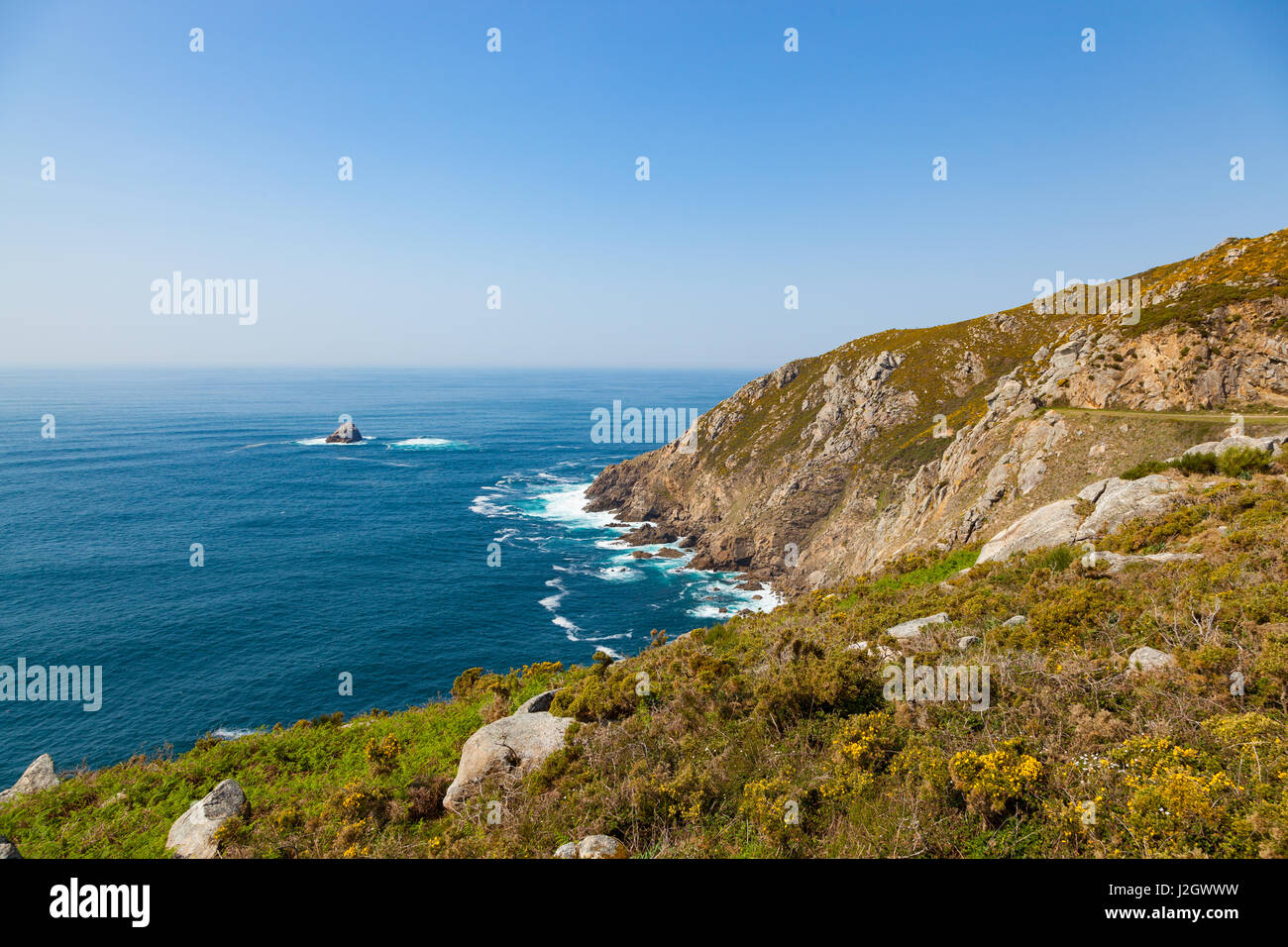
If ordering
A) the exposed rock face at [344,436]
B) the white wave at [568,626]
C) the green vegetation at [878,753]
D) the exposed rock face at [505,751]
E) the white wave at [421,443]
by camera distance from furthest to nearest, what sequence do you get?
1. the white wave at [421,443]
2. the exposed rock face at [344,436]
3. the white wave at [568,626]
4. the exposed rock face at [505,751]
5. the green vegetation at [878,753]

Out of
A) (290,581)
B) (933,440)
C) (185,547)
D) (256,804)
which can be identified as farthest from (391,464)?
(256,804)

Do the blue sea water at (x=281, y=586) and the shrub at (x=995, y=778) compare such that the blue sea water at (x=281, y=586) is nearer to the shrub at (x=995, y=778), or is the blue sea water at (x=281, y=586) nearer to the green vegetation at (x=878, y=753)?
the green vegetation at (x=878, y=753)

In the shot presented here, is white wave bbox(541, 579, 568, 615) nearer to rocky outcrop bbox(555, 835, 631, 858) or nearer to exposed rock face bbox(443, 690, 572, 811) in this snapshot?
exposed rock face bbox(443, 690, 572, 811)

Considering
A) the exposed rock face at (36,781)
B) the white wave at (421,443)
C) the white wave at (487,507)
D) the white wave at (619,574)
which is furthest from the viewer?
the white wave at (421,443)

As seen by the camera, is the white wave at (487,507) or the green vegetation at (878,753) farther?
the white wave at (487,507)

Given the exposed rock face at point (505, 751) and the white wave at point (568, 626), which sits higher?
the exposed rock face at point (505, 751)

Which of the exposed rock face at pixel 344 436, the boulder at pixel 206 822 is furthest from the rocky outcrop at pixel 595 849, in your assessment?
the exposed rock face at pixel 344 436

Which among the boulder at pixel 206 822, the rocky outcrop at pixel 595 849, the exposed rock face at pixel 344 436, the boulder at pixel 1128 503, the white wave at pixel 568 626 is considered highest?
the exposed rock face at pixel 344 436
